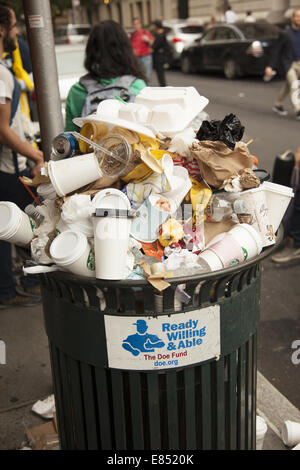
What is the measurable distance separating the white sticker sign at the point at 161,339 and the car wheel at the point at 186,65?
57.5 feet

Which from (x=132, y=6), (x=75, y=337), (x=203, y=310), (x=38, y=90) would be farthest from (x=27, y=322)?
(x=132, y=6)

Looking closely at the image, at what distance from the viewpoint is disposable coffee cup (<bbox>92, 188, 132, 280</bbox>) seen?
159cm

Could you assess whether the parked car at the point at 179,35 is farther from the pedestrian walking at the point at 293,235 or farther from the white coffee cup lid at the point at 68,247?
the white coffee cup lid at the point at 68,247

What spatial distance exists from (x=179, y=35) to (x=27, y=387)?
60.8ft

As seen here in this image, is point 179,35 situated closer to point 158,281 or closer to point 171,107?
point 171,107

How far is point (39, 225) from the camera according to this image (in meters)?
1.93

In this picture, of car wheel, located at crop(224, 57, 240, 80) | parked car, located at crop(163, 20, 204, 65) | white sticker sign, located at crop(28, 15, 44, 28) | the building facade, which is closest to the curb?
white sticker sign, located at crop(28, 15, 44, 28)

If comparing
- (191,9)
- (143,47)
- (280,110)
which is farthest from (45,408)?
(191,9)

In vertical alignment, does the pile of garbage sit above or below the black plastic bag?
below

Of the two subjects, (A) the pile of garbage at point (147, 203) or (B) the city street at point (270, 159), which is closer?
→ (A) the pile of garbage at point (147, 203)

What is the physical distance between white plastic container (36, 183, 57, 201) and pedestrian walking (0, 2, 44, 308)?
5.20ft

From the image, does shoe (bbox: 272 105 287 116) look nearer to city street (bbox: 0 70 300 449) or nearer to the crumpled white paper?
city street (bbox: 0 70 300 449)

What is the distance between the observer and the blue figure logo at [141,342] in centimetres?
167

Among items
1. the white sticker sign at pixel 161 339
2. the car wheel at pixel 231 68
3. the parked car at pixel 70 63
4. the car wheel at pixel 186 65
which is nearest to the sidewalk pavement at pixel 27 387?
the white sticker sign at pixel 161 339
